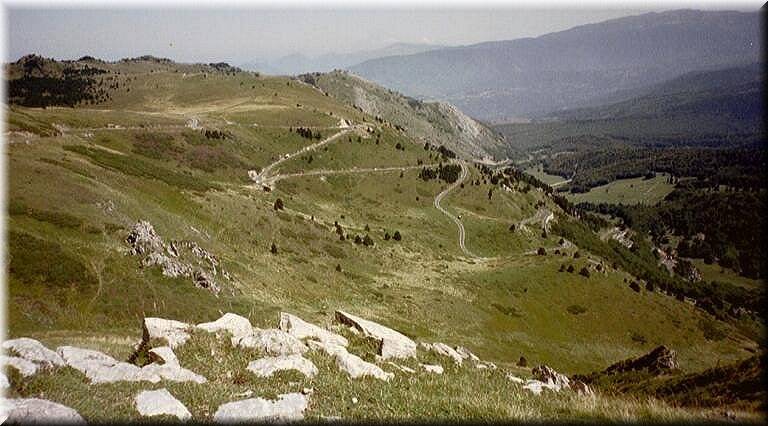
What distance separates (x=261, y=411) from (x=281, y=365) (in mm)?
4331

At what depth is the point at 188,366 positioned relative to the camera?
16.2 m

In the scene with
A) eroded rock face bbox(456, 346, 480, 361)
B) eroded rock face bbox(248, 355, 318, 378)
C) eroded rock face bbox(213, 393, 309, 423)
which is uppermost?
eroded rock face bbox(213, 393, 309, 423)

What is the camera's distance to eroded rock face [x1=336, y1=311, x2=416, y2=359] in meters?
21.4

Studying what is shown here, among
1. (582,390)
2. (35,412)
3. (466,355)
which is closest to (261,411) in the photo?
(35,412)

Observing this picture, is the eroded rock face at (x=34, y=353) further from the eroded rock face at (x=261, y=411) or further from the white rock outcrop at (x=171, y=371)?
the eroded rock face at (x=261, y=411)

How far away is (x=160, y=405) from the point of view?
450 inches

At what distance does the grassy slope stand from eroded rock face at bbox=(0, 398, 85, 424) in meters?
8.40

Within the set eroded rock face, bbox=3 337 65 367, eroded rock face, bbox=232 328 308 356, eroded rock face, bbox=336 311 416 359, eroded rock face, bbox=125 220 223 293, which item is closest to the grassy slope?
eroded rock face, bbox=125 220 223 293

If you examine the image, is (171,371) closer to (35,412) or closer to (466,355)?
(35,412)

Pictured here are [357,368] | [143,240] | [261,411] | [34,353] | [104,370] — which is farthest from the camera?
[143,240]

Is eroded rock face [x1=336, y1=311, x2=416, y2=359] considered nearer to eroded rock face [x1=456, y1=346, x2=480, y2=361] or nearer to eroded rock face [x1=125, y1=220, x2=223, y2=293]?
eroded rock face [x1=456, y1=346, x2=480, y2=361]

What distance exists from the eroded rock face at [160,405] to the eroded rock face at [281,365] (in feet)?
12.4

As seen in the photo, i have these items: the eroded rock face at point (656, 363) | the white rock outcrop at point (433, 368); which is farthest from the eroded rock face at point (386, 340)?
the eroded rock face at point (656, 363)

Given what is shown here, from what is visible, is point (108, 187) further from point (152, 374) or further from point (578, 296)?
point (578, 296)
